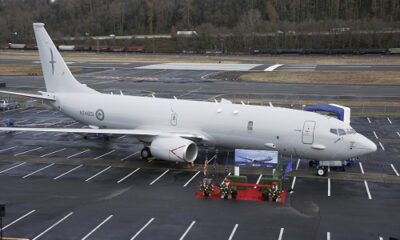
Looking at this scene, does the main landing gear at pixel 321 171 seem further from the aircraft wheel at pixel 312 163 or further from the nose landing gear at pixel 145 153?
the nose landing gear at pixel 145 153

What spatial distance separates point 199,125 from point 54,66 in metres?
15.5

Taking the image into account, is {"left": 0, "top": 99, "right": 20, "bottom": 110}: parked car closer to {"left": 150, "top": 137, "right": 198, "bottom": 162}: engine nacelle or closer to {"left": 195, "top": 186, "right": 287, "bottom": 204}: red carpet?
{"left": 150, "top": 137, "right": 198, "bottom": 162}: engine nacelle

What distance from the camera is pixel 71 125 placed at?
49812 mm

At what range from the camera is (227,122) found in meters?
34.9

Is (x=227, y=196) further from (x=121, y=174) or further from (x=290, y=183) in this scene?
(x=121, y=174)

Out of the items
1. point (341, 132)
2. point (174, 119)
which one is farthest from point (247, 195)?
point (174, 119)

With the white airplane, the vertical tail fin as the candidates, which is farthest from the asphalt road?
the vertical tail fin

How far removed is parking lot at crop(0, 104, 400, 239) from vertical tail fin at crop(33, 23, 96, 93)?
5.80m

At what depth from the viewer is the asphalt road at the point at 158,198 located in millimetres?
23297

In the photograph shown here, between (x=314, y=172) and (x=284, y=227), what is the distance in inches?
412

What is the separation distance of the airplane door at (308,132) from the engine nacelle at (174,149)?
730 centimetres

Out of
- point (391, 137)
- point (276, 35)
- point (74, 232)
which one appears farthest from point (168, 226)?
point (276, 35)

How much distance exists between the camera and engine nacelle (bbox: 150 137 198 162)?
3341cm

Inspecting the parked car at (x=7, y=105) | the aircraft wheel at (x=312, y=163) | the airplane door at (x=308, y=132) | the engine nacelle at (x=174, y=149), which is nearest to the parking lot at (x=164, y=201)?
the aircraft wheel at (x=312, y=163)
